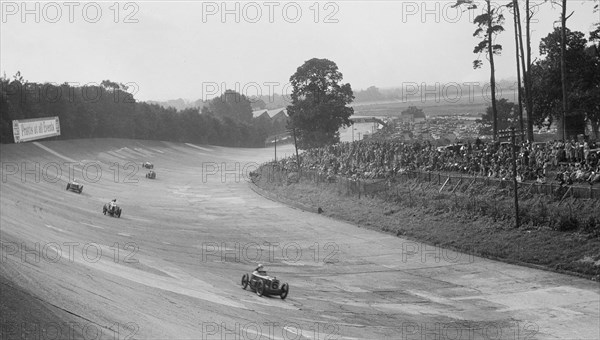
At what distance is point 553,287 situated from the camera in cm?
Result: 2338

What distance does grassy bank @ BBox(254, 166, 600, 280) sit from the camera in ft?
85.6

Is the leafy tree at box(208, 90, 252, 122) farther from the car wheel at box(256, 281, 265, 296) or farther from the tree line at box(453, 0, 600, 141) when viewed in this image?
the car wheel at box(256, 281, 265, 296)

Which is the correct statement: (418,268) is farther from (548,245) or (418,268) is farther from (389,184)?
(389,184)

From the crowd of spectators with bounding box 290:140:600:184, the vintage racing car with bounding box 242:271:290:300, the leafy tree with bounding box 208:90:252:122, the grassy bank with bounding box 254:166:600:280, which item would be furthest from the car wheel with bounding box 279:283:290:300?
the leafy tree with bounding box 208:90:252:122

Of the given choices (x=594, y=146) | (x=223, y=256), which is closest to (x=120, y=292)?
(x=223, y=256)

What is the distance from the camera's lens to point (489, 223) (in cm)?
3062

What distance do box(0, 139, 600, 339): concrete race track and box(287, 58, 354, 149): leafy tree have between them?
26072 millimetres

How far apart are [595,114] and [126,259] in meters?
37.1

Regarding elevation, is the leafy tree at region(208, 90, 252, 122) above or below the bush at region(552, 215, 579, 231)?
above

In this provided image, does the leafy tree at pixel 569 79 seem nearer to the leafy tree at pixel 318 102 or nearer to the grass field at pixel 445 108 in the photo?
the leafy tree at pixel 318 102

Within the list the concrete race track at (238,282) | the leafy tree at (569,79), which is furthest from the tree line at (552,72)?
the concrete race track at (238,282)

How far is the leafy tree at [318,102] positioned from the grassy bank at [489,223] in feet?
92.6

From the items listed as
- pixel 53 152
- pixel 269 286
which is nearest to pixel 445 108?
pixel 53 152

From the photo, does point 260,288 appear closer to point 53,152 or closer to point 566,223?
point 566,223
